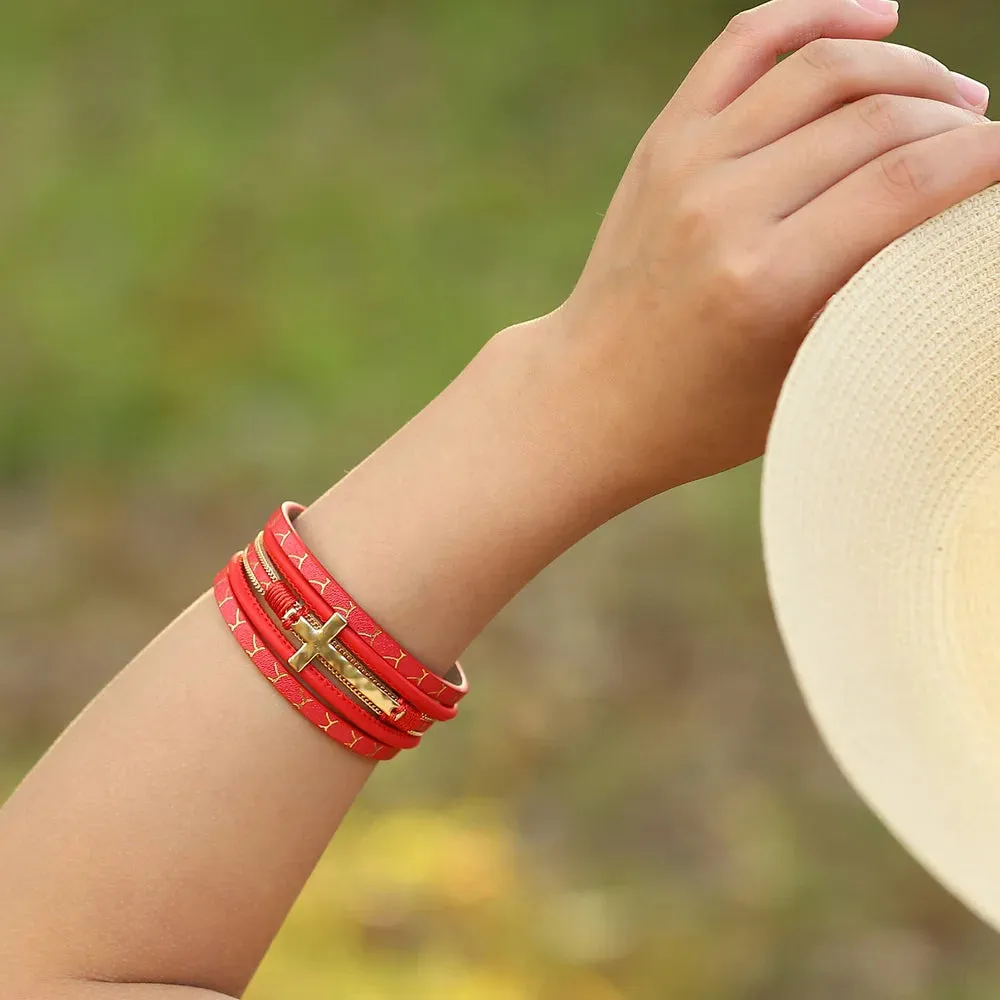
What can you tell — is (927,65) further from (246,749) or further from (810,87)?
(246,749)

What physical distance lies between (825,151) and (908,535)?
15cm

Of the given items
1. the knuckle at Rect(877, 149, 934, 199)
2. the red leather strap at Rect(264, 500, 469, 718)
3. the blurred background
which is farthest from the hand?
the blurred background

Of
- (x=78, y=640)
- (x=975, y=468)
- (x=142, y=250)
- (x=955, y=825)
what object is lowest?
(x=955, y=825)

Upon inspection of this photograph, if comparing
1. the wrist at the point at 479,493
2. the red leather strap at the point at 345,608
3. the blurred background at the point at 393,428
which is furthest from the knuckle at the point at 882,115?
the blurred background at the point at 393,428

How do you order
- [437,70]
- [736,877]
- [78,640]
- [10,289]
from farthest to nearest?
[437,70], [10,289], [78,640], [736,877]

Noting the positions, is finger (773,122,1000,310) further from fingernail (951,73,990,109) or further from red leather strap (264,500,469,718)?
red leather strap (264,500,469,718)

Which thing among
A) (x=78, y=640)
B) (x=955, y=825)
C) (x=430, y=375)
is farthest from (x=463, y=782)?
(x=955, y=825)

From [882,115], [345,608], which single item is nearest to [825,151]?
[882,115]

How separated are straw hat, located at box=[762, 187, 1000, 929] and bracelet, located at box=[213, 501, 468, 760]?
0.69 ft

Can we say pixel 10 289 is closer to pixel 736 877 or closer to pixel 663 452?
pixel 736 877

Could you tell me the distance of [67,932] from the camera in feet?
1.70

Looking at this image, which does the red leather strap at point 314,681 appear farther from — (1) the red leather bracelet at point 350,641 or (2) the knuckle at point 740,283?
(2) the knuckle at point 740,283

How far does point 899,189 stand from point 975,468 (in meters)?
0.10

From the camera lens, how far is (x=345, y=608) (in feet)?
1.84
